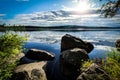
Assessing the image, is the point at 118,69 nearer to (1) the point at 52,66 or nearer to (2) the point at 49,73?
(2) the point at 49,73

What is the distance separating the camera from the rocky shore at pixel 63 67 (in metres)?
11.3

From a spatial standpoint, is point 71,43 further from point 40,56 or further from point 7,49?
point 7,49

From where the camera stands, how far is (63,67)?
65.5ft

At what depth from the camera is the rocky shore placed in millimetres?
11289

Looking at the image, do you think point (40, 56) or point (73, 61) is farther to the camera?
point (40, 56)

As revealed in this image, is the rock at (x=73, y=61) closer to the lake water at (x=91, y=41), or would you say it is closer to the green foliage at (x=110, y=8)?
Result: the lake water at (x=91, y=41)

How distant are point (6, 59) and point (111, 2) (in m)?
6.27

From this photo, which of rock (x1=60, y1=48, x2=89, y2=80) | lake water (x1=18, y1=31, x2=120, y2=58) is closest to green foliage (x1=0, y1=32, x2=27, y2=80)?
lake water (x1=18, y1=31, x2=120, y2=58)

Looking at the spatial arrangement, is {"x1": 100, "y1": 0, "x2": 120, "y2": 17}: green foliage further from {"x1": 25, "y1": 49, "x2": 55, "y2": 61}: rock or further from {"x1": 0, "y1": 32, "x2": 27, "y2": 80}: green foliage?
{"x1": 25, "y1": 49, "x2": 55, "y2": 61}: rock

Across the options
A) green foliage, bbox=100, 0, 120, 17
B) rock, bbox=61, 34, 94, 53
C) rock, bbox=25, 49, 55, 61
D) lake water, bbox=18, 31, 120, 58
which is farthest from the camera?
lake water, bbox=18, 31, 120, 58

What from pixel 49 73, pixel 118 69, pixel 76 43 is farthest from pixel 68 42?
pixel 118 69

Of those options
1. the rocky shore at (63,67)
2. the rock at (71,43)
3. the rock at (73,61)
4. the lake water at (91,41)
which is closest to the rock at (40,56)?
the rocky shore at (63,67)

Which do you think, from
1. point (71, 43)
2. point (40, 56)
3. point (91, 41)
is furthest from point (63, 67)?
point (91, 41)

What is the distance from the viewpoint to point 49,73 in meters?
19.4
